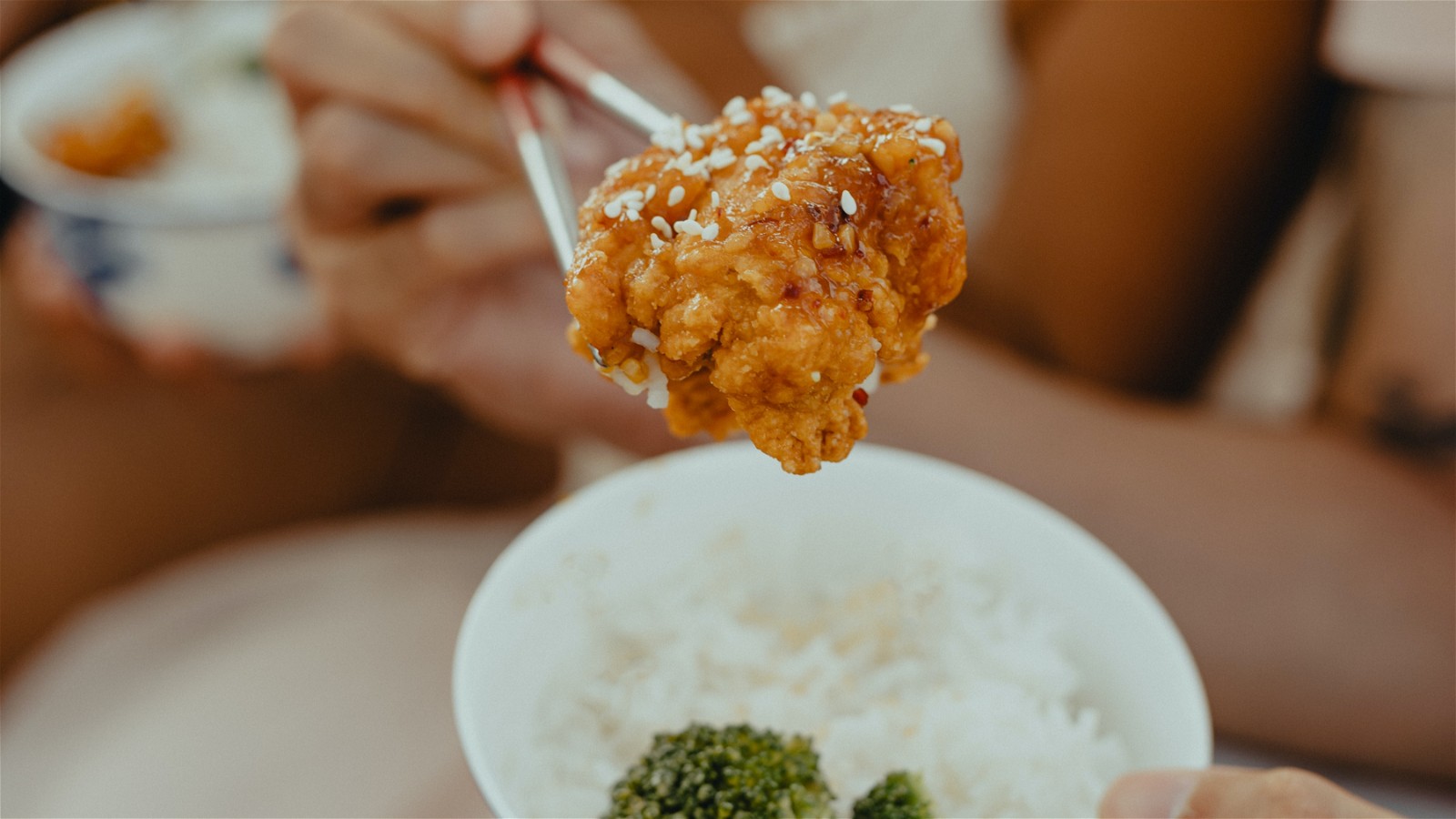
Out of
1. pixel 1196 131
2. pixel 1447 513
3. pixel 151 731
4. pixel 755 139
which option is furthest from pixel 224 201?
pixel 1447 513

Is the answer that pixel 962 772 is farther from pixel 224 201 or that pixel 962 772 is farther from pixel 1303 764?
pixel 224 201

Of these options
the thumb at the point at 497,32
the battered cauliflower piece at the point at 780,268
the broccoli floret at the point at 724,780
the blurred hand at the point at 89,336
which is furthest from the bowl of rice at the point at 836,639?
the blurred hand at the point at 89,336

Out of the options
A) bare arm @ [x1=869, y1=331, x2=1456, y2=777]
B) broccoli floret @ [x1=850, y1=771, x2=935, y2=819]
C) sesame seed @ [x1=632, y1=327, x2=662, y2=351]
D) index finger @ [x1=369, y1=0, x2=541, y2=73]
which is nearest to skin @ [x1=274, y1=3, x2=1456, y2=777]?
bare arm @ [x1=869, y1=331, x2=1456, y2=777]

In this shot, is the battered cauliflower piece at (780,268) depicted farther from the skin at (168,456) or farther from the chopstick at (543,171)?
the skin at (168,456)

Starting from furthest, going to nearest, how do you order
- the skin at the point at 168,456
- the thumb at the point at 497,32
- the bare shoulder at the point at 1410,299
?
the skin at the point at 168,456 < the bare shoulder at the point at 1410,299 < the thumb at the point at 497,32

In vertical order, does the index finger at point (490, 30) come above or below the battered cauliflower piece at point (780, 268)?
above

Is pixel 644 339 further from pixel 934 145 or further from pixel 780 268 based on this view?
pixel 934 145

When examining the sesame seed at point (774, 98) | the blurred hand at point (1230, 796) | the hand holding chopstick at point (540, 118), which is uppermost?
the hand holding chopstick at point (540, 118)
